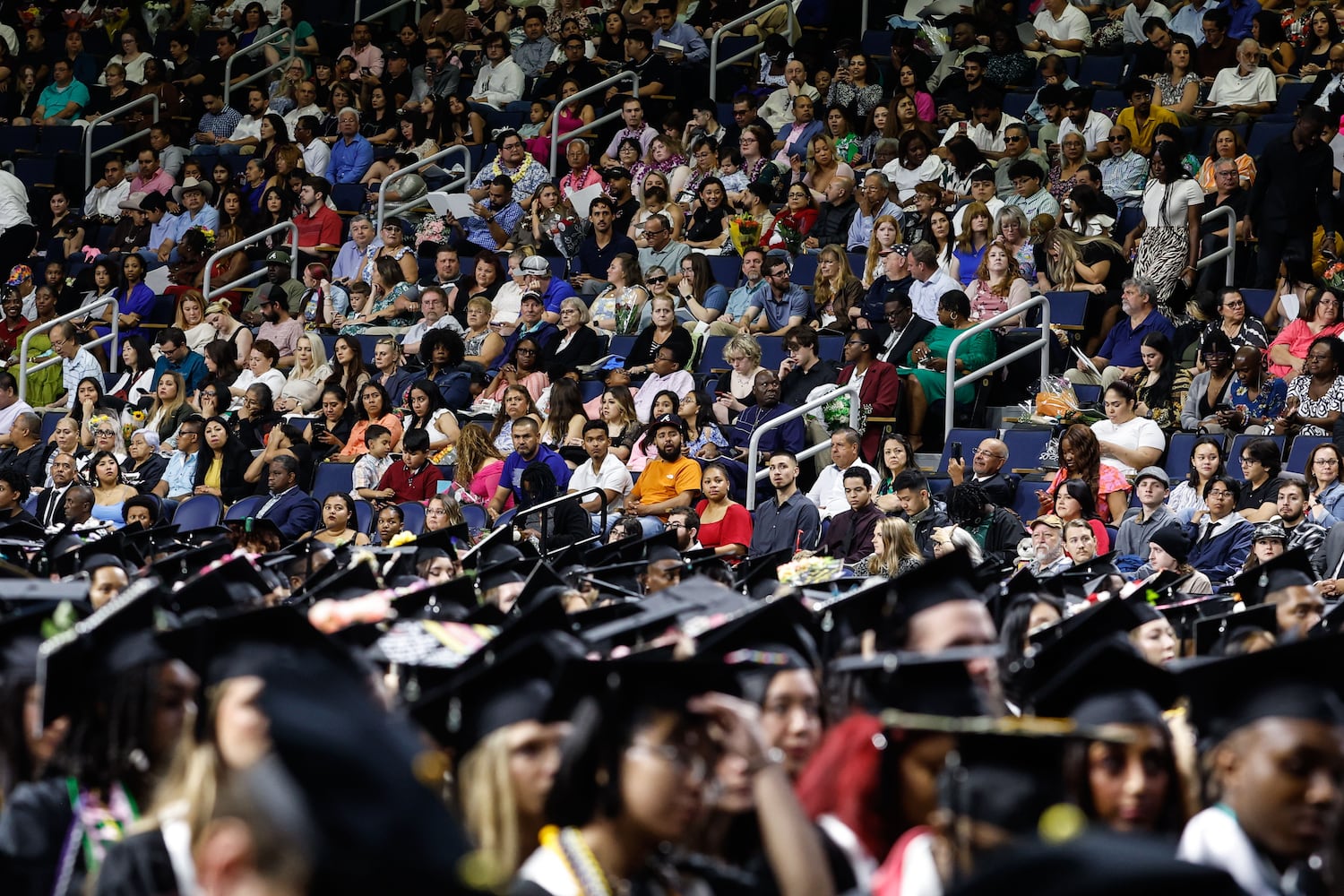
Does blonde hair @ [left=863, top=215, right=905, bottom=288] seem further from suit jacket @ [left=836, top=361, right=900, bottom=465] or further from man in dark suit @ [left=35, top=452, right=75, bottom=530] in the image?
man in dark suit @ [left=35, top=452, right=75, bottom=530]

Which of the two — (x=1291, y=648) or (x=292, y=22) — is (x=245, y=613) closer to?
(x=1291, y=648)

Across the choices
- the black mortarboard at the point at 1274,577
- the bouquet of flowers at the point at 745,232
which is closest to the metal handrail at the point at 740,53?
the bouquet of flowers at the point at 745,232

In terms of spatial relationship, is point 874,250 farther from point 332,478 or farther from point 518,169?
point 332,478

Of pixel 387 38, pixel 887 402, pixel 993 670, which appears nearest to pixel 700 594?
pixel 993 670

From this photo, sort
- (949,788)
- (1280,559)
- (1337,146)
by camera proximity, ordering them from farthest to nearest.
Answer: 1. (1337,146)
2. (1280,559)
3. (949,788)

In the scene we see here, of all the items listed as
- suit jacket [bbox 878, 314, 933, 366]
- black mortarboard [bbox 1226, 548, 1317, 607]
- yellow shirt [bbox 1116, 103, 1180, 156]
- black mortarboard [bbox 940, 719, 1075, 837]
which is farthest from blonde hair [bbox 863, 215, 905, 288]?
black mortarboard [bbox 940, 719, 1075, 837]

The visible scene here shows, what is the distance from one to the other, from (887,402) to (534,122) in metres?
5.35

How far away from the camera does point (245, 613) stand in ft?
11.3

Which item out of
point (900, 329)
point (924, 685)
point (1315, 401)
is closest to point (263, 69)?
point (900, 329)

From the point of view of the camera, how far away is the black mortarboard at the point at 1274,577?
21.4 feet

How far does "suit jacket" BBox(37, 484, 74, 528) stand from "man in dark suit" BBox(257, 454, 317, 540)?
1244mm

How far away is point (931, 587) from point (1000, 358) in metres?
7.18

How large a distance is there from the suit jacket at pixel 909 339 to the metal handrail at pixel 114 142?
28.4 feet

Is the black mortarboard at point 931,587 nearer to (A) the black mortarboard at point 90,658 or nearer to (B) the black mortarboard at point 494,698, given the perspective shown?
(B) the black mortarboard at point 494,698
